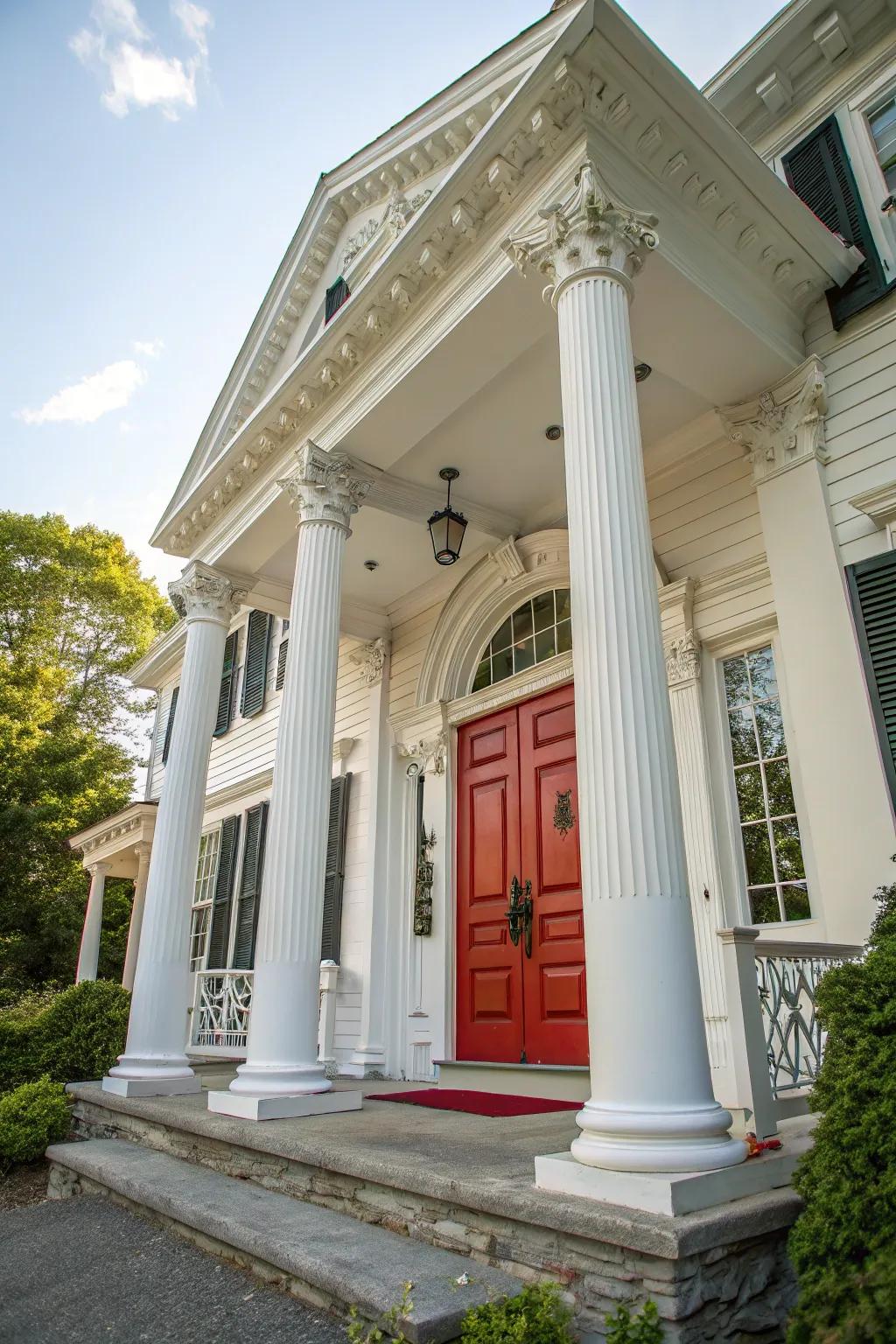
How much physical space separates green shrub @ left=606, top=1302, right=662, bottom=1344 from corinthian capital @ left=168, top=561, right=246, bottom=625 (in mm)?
6566

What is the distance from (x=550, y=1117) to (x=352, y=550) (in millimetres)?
5277

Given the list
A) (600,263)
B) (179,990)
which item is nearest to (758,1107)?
(600,263)

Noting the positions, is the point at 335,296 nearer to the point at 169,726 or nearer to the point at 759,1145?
the point at 759,1145

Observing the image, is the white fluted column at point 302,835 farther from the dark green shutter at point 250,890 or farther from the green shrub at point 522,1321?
the dark green shutter at point 250,890

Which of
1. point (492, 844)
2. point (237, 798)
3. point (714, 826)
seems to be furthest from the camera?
point (237, 798)

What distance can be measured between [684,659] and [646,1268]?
4050 millimetres

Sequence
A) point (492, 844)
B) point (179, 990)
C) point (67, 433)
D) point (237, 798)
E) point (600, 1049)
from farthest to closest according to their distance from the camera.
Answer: point (67, 433) → point (237, 798) → point (492, 844) → point (179, 990) → point (600, 1049)

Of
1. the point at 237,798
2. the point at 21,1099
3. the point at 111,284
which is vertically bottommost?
the point at 21,1099

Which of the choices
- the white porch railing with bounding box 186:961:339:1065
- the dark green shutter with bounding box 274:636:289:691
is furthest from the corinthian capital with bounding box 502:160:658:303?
the dark green shutter with bounding box 274:636:289:691

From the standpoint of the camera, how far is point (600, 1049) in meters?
2.92

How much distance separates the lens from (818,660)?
4777 millimetres

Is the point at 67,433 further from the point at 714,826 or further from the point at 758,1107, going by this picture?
the point at 758,1107

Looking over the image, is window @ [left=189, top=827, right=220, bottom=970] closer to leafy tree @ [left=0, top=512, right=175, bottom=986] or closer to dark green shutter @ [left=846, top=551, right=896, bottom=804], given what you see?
leafy tree @ [left=0, top=512, right=175, bottom=986]

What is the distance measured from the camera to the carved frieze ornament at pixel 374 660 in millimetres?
8883
